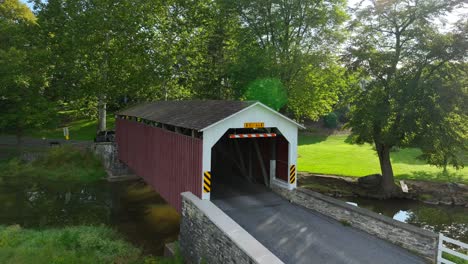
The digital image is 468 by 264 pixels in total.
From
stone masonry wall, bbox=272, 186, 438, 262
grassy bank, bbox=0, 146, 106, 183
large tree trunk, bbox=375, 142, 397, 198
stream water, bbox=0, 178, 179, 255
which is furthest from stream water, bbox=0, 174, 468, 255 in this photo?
stone masonry wall, bbox=272, 186, 438, 262

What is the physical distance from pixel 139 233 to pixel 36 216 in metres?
4.74

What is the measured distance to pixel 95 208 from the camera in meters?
15.3

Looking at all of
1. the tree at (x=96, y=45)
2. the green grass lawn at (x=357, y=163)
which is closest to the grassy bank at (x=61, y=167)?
the tree at (x=96, y=45)

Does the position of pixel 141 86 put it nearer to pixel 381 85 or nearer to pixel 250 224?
pixel 381 85

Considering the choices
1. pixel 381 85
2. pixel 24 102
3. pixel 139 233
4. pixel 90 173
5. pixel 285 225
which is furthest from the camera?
pixel 24 102

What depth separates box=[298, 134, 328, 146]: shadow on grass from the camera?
107 ft

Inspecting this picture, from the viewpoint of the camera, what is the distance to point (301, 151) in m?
27.3

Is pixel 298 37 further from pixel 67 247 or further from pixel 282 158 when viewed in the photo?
pixel 67 247

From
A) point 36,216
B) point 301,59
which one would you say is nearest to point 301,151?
point 301,59

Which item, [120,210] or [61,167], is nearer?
[120,210]

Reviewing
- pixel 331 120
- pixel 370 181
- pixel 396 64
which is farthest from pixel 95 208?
pixel 331 120

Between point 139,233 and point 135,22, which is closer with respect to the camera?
point 139,233

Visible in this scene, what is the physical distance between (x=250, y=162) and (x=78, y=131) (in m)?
26.7

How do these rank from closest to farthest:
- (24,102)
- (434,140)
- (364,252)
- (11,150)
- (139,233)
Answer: (364,252) → (139,233) → (434,140) → (24,102) → (11,150)
